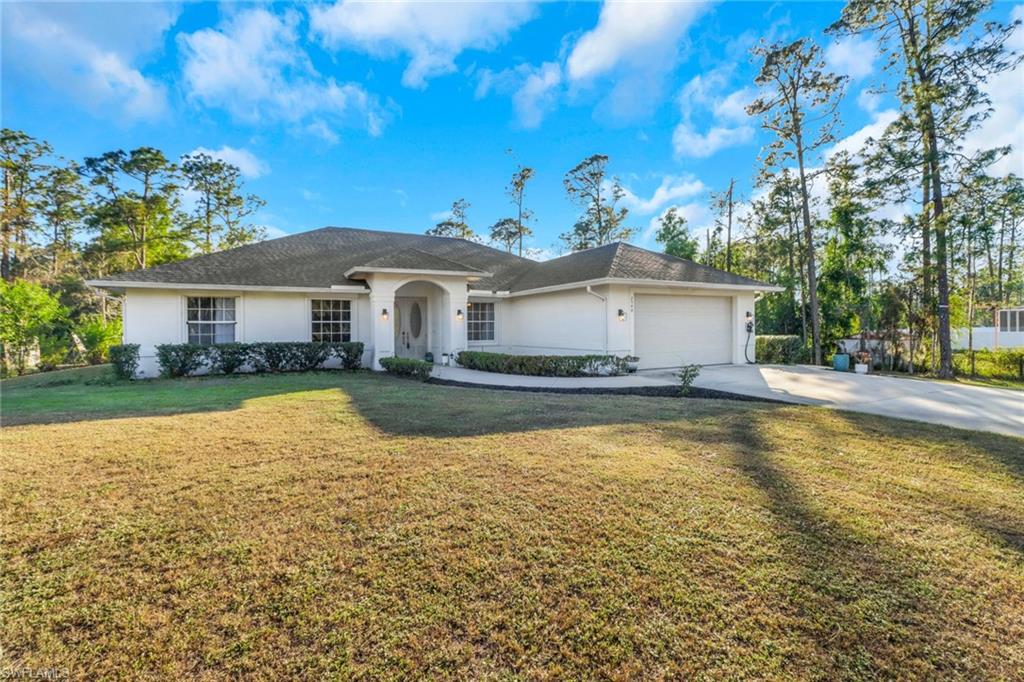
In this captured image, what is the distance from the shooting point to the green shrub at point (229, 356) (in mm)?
12805

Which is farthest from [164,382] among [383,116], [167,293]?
[383,116]

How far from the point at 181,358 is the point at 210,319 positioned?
5.91 feet

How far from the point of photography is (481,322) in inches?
695

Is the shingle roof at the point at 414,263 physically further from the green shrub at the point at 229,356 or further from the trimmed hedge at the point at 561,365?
the green shrub at the point at 229,356

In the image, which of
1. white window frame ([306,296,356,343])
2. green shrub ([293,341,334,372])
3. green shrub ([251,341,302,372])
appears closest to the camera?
green shrub ([251,341,302,372])

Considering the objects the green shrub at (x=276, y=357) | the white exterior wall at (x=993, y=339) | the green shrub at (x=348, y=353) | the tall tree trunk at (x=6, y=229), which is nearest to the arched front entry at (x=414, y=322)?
the green shrub at (x=348, y=353)

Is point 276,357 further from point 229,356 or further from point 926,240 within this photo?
point 926,240

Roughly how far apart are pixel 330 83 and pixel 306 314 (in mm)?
7762

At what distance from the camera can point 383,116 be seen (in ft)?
56.3

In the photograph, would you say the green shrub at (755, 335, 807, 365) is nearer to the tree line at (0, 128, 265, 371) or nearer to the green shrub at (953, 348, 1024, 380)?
the green shrub at (953, 348, 1024, 380)

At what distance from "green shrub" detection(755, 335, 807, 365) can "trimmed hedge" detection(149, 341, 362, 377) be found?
52.5ft

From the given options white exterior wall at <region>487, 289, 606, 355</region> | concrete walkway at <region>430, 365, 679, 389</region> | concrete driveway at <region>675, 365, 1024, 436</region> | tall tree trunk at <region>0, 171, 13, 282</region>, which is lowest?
concrete driveway at <region>675, 365, 1024, 436</region>

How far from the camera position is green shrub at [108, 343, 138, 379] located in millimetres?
12148

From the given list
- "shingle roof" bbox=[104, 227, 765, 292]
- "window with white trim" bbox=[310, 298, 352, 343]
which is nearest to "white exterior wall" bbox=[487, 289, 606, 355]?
"shingle roof" bbox=[104, 227, 765, 292]
